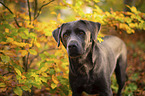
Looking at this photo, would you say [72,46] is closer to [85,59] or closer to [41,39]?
[85,59]

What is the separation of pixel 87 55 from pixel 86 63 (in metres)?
0.14

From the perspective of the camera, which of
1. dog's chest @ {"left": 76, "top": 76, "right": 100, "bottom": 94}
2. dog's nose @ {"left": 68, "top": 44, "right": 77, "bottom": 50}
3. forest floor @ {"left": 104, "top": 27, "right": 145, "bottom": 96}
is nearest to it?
dog's nose @ {"left": 68, "top": 44, "right": 77, "bottom": 50}

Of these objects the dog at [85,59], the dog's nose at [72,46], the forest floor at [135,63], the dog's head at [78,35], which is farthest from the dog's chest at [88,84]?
the forest floor at [135,63]

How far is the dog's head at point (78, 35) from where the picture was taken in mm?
1983

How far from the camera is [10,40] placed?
2148 millimetres

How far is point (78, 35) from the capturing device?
7.04 ft

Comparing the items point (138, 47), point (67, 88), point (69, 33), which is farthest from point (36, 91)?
point (138, 47)

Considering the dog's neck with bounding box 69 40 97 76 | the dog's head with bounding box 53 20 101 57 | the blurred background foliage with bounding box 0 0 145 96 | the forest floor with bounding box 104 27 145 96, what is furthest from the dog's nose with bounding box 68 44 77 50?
the forest floor with bounding box 104 27 145 96

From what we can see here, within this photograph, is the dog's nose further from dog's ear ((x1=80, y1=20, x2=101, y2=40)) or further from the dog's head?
dog's ear ((x1=80, y1=20, x2=101, y2=40))

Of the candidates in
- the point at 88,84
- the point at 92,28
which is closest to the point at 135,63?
the point at 88,84

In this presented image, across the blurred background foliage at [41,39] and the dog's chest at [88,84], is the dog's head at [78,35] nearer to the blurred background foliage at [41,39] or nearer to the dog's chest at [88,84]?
the blurred background foliage at [41,39]

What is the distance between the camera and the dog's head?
1983 mm

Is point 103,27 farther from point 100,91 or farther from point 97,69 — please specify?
point 100,91

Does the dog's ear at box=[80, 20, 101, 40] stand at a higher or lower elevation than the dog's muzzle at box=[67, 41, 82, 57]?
higher
